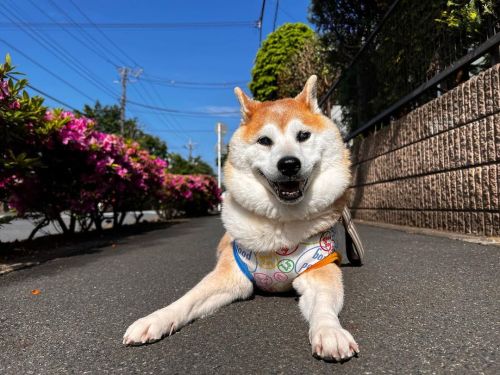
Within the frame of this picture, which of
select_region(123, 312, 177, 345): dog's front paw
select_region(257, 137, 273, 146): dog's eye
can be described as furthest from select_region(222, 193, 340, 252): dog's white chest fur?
select_region(123, 312, 177, 345): dog's front paw

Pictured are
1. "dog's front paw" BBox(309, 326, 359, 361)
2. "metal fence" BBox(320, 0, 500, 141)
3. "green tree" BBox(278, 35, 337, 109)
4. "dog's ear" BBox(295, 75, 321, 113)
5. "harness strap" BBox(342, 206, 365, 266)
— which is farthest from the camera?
"green tree" BBox(278, 35, 337, 109)

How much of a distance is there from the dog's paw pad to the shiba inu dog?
144 mm

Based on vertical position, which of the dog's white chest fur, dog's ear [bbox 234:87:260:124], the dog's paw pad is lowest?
the dog's paw pad

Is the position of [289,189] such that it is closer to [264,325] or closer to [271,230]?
[271,230]

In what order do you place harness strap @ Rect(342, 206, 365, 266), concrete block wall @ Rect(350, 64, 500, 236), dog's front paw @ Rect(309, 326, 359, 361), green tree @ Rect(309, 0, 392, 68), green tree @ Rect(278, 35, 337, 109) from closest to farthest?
1. dog's front paw @ Rect(309, 326, 359, 361)
2. harness strap @ Rect(342, 206, 365, 266)
3. concrete block wall @ Rect(350, 64, 500, 236)
4. green tree @ Rect(309, 0, 392, 68)
5. green tree @ Rect(278, 35, 337, 109)

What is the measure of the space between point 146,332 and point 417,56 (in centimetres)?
548

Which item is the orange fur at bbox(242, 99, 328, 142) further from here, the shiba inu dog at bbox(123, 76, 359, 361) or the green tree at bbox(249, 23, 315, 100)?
the green tree at bbox(249, 23, 315, 100)

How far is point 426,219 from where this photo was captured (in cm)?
514

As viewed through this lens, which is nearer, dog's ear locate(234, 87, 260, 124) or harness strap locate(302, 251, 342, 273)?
harness strap locate(302, 251, 342, 273)

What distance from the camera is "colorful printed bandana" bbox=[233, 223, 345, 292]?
2105 mm

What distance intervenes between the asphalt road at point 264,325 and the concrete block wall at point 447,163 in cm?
86

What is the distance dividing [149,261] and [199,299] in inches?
90.4

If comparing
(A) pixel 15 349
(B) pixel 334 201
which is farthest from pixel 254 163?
(A) pixel 15 349

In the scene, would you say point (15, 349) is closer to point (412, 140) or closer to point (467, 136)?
point (467, 136)
